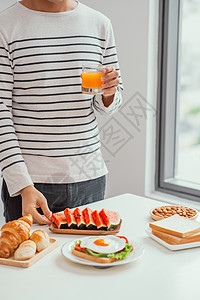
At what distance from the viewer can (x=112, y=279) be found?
1010mm

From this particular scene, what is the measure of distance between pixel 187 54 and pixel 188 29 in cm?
17

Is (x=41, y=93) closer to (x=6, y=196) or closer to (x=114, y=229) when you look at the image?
(x=6, y=196)

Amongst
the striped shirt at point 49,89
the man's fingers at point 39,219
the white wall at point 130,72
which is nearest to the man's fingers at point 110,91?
the striped shirt at point 49,89

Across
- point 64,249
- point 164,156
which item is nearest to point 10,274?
point 64,249

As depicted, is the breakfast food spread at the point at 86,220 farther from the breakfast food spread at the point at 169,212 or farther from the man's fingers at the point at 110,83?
the man's fingers at the point at 110,83

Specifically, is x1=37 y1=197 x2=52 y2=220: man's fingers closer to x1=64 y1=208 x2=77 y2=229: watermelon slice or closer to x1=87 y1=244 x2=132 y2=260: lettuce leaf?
x1=64 y1=208 x2=77 y2=229: watermelon slice

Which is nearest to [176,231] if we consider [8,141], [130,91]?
[8,141]

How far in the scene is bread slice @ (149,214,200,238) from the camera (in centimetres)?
119

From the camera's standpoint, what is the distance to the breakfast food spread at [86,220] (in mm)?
1294

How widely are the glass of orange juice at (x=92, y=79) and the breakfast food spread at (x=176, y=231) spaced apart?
0.53m

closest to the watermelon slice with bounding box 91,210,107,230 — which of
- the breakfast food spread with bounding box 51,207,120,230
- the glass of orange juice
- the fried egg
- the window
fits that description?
the breakfast food spread with bounding box 51,207,120,230

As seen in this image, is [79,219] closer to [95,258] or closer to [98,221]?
[98,221]

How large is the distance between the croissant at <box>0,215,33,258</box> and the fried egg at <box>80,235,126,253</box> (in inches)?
6.8

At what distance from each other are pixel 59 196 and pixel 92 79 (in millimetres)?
524
